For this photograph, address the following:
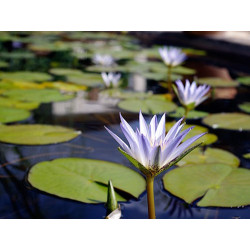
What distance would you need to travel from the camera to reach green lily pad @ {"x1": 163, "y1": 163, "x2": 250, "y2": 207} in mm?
1158

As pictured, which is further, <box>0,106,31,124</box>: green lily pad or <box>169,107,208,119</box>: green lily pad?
<box>169,107,208,119</box>: green lily pad

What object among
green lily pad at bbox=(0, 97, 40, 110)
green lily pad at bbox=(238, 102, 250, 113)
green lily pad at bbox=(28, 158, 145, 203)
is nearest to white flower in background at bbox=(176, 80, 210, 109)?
green lily pad at bbox=(28, 158, 145, 203)

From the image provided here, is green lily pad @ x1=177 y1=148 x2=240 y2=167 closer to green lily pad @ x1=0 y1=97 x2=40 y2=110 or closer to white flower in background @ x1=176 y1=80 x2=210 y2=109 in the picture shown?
white flower in background @ x1=176 y1=80 x2=210 y2=109

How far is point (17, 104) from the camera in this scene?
84.9 inches

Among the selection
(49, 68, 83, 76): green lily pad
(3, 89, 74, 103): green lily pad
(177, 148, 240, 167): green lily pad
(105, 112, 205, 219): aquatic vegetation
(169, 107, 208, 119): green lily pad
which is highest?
(49, 68, 83, 76): green lily pad

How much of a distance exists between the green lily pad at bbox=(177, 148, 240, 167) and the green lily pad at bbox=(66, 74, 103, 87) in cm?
142

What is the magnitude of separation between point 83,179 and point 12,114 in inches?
34.3

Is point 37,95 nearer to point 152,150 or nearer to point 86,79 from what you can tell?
point 86,79
